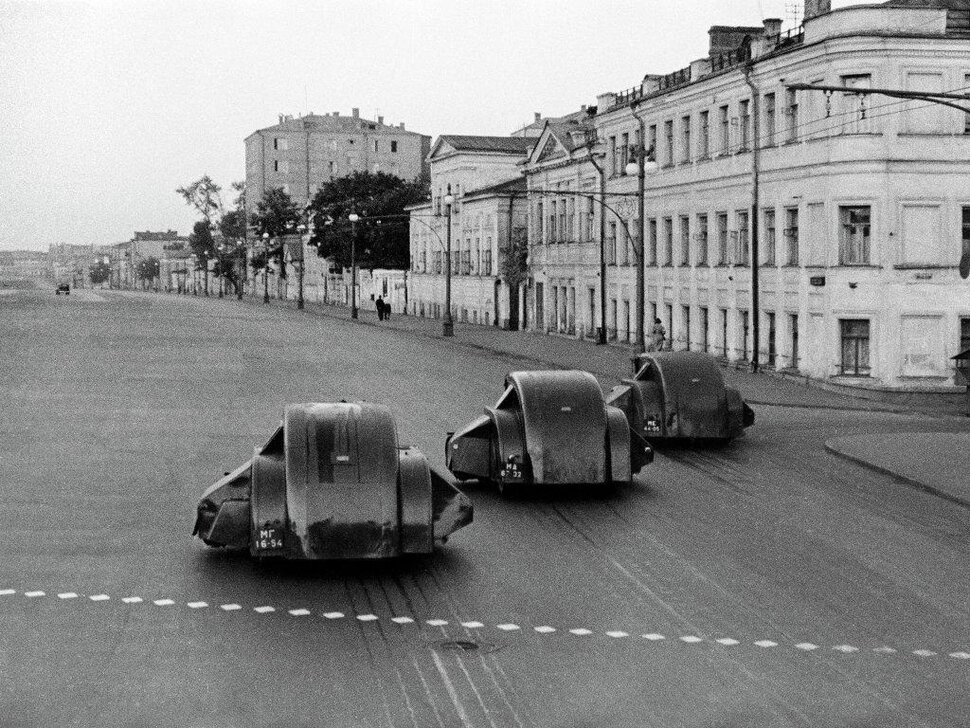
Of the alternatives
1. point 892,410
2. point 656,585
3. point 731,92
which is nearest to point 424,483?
point 656,585

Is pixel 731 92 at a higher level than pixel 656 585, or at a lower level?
higher

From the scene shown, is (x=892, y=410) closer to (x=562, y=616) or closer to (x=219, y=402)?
(x=219, y=402)

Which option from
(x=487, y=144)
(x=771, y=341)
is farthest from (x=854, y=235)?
(x=487, y=144)

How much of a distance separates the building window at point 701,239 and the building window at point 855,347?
38.3ft

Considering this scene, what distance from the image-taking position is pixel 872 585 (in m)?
14.9

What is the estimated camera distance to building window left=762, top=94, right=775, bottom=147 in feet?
157

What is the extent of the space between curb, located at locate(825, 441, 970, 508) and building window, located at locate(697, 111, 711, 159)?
28.3 meters

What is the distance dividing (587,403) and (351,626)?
825cm

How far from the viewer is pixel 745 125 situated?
165 ft

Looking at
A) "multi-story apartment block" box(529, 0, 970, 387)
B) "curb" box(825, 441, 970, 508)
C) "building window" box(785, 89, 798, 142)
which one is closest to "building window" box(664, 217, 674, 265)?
"multi-story apartment block" box(529, 0, 970, 387)

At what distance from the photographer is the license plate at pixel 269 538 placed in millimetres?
15062

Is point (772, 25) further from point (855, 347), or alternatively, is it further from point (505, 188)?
point (505, 188)

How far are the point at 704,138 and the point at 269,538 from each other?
138 ft

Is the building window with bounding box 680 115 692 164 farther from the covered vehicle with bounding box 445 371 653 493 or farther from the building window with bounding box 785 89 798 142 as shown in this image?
the covered vehicle with bounding box 445 371 653 493
